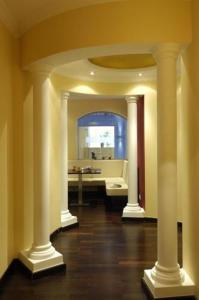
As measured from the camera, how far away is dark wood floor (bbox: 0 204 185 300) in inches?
101

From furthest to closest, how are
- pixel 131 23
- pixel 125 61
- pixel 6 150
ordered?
pixel 125 61, pixel 6 150, pixel 131 23

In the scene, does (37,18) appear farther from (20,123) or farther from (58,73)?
(58,73)

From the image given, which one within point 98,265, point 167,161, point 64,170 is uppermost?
point 167,161

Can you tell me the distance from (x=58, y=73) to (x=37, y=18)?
5.47 feet

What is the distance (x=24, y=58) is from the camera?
9.75 feet

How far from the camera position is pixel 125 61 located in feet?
13.8

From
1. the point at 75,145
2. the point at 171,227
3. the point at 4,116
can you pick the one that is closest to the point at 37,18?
the point at 4,116

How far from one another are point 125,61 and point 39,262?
3185mm

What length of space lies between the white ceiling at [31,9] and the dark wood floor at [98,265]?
2.77 meters

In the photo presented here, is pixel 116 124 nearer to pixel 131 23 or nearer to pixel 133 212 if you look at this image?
pixel 133 212

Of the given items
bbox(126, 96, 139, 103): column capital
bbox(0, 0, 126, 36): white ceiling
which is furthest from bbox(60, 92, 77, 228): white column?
bbox(0, 0, 126, 36): white ceiling

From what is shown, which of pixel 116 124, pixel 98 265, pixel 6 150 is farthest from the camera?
pixel 116 124

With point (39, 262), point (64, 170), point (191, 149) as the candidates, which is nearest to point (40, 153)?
point (39, 262)

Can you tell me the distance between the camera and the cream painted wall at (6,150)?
2.70m
